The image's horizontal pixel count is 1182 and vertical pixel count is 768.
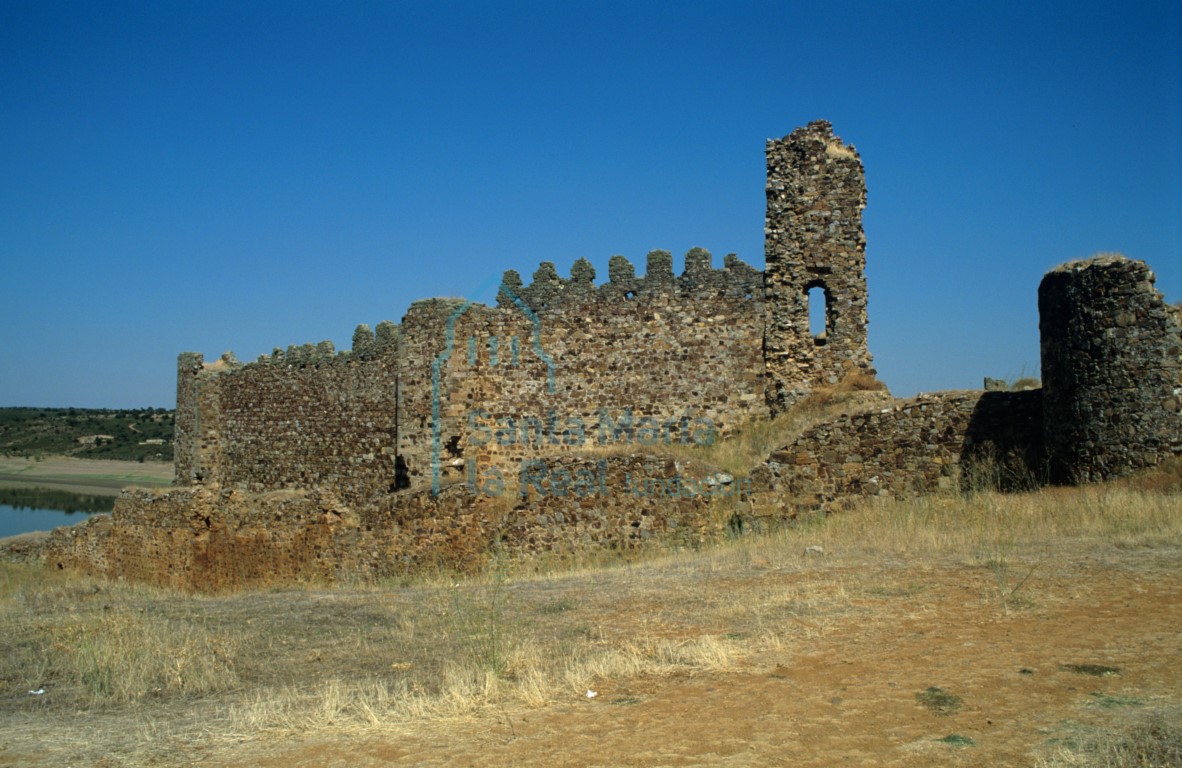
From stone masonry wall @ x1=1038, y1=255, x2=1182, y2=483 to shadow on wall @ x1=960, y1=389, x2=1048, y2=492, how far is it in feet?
2.22

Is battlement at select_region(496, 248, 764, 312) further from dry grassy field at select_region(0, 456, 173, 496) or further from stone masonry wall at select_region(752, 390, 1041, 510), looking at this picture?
dry grassy field at select_region(0, 456, 173, 496)

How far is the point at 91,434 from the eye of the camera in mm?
86000

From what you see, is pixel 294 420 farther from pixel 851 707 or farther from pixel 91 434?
pixel 91 434

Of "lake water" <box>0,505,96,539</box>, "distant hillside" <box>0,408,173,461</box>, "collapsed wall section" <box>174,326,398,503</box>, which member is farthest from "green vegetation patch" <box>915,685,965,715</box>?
"distant hillside" <box>0,408,173,461</box>

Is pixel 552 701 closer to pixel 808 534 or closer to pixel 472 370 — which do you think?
pixel 808 534

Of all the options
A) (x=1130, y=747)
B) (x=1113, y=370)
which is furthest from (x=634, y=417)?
(x=1130, y=747)

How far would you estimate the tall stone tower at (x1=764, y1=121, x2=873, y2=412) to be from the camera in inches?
669

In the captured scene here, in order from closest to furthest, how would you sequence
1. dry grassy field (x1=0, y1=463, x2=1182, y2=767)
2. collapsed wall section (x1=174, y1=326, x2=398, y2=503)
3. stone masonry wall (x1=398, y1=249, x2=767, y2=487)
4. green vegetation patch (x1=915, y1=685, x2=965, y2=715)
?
dry grassy field (x1=0, y1=463, x2=1182, y2=767) → green vegetation patch (x1=915, y1=685, x2=965, y2=715) → stone masonry wall (x1=398, y1=249, x2=767, y2=487) → collapsed wall section (x1=174, y1=326, x2=398, y2=503)

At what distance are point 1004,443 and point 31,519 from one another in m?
43.1

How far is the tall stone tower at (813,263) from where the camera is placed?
17.0m

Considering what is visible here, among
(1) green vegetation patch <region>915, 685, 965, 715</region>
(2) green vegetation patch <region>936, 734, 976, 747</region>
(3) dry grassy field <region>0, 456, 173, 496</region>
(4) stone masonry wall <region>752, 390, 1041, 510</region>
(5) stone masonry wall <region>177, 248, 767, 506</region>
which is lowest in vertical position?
(3) dry grassy field <region>0, 456, 173, 496</region>

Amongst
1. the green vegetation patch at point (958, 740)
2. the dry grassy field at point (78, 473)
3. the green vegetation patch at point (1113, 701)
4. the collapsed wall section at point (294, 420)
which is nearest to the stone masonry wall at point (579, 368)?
the collapsed wall section at point (294, 420)

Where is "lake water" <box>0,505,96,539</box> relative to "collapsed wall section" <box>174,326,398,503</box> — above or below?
below

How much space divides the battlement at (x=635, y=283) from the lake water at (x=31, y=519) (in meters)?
25.5
